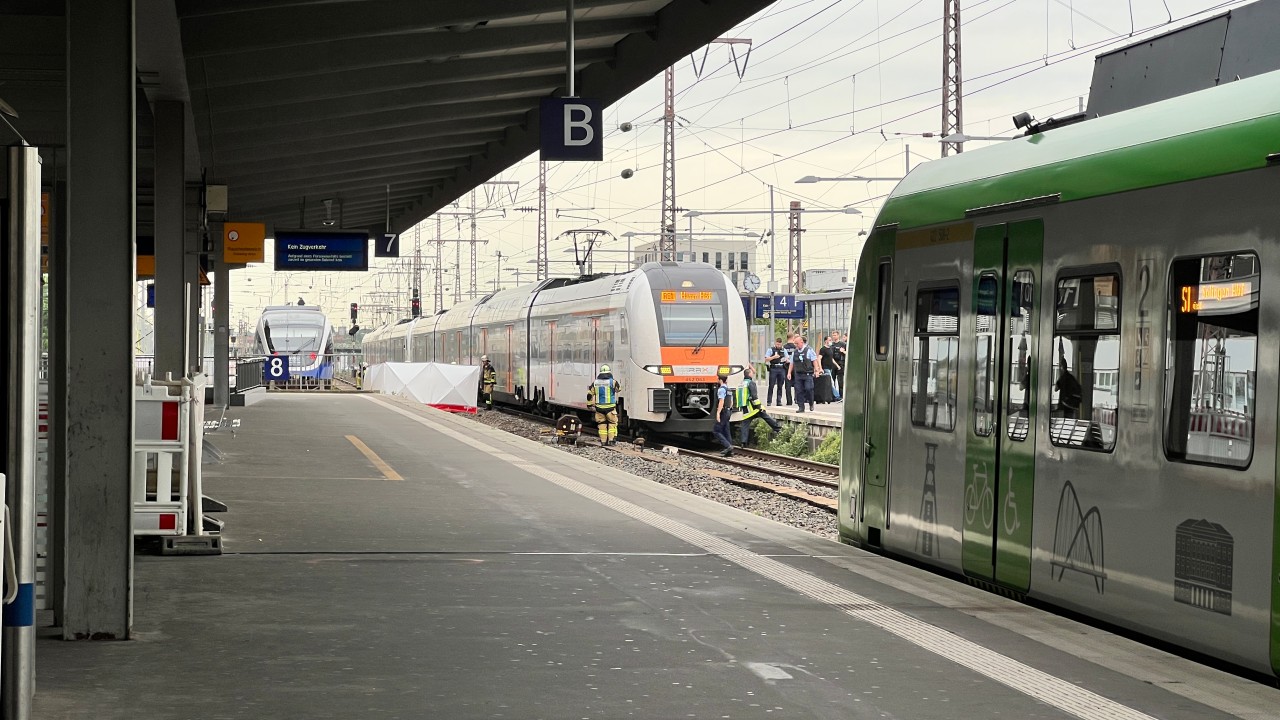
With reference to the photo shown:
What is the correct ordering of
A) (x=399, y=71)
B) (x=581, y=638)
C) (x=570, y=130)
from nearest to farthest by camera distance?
(x=581, y=638) < (x=570, y=130) < (x=399, y=71)

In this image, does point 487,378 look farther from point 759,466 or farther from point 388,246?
point 759,466

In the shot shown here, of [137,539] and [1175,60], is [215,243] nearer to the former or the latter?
[137,539]

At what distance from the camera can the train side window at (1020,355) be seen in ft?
27.0

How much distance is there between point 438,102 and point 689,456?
9.63m

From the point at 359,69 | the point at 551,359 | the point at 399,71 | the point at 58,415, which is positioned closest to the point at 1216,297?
the point at 58,415

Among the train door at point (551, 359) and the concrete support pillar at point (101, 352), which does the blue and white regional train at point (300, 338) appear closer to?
the train door at point (551, 359)

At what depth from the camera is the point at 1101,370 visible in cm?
750

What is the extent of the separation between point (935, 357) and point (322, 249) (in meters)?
18.4

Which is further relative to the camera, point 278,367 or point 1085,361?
point 278,367

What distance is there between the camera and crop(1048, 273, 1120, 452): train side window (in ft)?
24.3

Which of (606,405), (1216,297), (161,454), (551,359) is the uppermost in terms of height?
(1216,297)

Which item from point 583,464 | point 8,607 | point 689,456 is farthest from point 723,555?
point 689,456

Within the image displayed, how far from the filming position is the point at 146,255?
24.6 m

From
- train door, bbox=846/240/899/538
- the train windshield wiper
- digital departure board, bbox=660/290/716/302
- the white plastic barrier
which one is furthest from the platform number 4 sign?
train door, bbox=846/240/899/538
